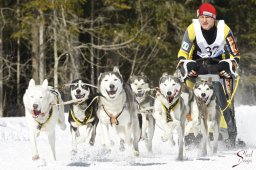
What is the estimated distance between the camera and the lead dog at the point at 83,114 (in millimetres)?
7802

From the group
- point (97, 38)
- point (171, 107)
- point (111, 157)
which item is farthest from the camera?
point (97, 38)

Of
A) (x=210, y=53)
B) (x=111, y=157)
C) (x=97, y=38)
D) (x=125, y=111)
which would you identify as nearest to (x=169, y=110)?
(x=125, y=111)

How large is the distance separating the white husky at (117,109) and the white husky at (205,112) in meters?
0.70

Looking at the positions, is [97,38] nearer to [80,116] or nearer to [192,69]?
[80,116]

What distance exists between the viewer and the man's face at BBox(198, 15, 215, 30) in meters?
7.56

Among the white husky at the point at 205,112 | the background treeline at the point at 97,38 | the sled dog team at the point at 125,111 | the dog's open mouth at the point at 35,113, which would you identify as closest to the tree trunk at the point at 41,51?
the background treeline at the point at 97,38

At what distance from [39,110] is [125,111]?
1.19 m

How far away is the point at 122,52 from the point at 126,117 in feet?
51.1

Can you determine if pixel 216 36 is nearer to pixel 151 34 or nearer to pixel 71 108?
pixel 71 108

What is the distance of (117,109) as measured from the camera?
7355mm

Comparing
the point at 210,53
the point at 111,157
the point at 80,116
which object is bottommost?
the point at 111,157

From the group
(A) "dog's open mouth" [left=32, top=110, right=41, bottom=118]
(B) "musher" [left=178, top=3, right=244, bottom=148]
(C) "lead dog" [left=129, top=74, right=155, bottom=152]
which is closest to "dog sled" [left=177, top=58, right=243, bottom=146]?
(B) "musher" [left=178, top=3, right=244, bottom=148]

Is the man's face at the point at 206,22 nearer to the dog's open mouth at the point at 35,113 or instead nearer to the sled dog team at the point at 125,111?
the sled dog team at the point at 125,111

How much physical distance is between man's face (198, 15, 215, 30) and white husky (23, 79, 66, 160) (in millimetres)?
1994
